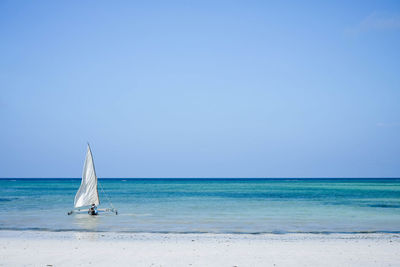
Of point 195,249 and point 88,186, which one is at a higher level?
point 88,186

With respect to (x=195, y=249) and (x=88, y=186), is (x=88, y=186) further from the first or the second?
(x=195, y=249)

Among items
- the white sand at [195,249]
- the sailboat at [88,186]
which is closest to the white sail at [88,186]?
A: the sailboat at [88,186]

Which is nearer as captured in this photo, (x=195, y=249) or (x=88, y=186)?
(x=195, y=249)

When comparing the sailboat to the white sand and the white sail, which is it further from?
the white sand

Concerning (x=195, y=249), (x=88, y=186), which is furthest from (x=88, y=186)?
(x=195, y=249)

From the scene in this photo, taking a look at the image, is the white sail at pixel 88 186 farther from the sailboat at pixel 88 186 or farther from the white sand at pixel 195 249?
the white sand at pixel 195 249

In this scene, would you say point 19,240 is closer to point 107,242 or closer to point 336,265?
point 107,242

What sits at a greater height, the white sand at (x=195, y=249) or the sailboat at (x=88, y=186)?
the sailboat at (x=88, y=186)

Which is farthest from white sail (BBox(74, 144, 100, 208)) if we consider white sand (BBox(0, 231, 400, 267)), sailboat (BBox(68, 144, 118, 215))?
white sand (BBox(0, 231, 400, 267))

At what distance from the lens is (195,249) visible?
1488 centimetres

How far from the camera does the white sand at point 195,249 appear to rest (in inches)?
490

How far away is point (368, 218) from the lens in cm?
2767

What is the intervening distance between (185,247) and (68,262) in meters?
4.86

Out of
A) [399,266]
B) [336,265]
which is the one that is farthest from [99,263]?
[399,266]
